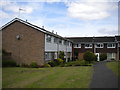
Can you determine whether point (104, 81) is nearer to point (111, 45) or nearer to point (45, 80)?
point (45, 80)

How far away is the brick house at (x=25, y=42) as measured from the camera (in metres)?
28.8

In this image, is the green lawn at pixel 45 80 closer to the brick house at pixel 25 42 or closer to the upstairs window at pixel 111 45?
the brick house at pixel 25 42

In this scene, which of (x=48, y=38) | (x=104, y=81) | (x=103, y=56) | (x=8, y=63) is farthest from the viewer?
(x=103, y=56)

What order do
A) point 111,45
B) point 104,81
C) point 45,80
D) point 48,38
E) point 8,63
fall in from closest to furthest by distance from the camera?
1. point 104,81
2. point 45,80
3. point 8,63
4. point 48,38
5. point 111,45

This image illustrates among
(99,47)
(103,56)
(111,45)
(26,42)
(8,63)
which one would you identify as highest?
(26,42)

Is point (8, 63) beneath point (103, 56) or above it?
above

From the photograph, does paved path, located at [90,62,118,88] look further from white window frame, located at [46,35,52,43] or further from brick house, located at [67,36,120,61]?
brick house, located at [67,36,120,61]

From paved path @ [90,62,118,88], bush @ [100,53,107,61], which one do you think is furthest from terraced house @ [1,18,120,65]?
bush @ [100,53,107,61]

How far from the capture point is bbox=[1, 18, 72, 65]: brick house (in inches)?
1133

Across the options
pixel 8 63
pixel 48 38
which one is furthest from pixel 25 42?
pixel 8 63

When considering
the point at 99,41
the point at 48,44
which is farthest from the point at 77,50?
the point at 48,44

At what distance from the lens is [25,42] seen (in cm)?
2959

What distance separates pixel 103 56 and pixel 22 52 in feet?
87.2

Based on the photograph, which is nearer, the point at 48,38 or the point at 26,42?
the point at 26,42
